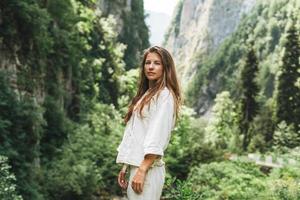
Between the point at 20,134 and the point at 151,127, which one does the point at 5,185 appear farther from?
the point at 151,127

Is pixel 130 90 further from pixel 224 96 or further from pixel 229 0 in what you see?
pixel 229 0

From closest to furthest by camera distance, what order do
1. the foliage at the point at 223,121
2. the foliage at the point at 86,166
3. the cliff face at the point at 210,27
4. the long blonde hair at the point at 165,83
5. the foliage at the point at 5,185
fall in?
the long blonde hair at the point at 165,83
the foliage at the point at 5,185
the foliage at the point at 86,166
the foliage at the point at 223,121
the cliff face at the point at 210,27

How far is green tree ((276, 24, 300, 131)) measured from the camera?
147 feet

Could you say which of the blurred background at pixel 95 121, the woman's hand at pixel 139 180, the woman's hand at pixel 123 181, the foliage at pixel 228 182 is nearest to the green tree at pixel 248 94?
the blurred background at pixel 95 121

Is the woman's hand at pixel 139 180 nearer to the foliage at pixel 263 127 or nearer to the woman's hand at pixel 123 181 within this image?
the woman's hand at pixel 123 181

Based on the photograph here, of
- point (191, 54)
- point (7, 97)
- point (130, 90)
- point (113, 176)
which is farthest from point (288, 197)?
point (191, 54)

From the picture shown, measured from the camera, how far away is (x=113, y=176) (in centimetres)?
2481

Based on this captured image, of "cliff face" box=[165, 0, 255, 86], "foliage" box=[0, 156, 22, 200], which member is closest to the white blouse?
"foliage" box=[0, 156, 22, 200]

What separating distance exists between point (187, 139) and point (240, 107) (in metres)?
17.2

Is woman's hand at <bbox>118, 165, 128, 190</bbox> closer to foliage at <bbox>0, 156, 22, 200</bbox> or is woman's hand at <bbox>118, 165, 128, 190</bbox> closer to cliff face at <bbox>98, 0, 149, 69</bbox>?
foliage at <bbox>0, 156, 22, 200</bbox>

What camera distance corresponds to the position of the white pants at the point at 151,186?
12.0 feet

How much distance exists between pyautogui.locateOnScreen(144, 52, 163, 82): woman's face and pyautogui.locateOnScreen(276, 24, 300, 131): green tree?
41.0 metres

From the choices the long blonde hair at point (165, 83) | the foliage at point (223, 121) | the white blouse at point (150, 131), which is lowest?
the foliage at point (223, 121)

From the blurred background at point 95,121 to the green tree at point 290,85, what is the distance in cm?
9
